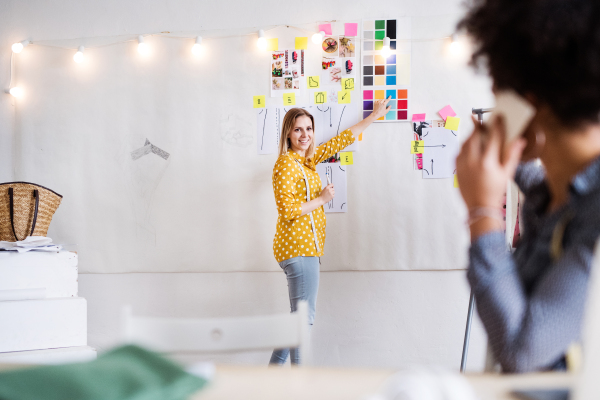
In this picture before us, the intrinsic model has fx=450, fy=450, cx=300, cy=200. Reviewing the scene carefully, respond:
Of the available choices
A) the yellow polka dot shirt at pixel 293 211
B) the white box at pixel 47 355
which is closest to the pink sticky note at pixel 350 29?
the yellow polka dot shirt at pixel 293 211

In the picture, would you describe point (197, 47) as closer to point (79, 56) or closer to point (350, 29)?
point (79, 56)

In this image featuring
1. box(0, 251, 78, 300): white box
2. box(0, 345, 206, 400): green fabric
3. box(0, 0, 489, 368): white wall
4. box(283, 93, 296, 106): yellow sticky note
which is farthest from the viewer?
box(283, 93, 296, 106): yellow sticky note

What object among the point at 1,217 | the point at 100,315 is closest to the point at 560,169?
the point at 1,217

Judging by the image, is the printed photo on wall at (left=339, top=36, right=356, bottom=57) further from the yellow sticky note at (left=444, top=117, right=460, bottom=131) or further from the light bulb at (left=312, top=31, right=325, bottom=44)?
the yellow sticky note at (left=444, top=117, right=460, bottom=131)

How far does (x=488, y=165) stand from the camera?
67 centimetres

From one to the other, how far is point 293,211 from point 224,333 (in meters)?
1.17

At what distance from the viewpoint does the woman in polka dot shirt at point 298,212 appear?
2.17m

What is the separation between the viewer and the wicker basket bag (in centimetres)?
224

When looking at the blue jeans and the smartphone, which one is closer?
the smartphone

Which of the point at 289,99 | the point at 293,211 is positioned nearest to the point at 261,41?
the point at 289,99

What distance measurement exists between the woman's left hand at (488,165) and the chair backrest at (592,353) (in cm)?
35

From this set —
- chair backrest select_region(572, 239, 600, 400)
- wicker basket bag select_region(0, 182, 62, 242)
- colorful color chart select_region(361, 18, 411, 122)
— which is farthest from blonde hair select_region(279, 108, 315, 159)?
chair backrest select_region(572, 239, 600, 400)

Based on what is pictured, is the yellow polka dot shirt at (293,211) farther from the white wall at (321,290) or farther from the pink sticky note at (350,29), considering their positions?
the pink sticky note at (350,29)

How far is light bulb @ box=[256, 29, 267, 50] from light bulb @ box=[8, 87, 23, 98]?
4.91 ft
